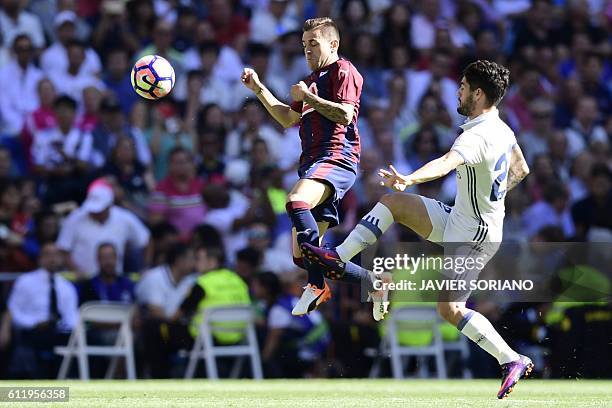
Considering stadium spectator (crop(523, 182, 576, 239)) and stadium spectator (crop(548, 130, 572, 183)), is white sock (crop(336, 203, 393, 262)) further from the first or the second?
stadium spectator (crop(548, 130, 572, 183))

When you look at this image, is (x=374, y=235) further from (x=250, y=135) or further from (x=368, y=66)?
(x=368, y=66)

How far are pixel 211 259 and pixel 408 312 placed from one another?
255 cm

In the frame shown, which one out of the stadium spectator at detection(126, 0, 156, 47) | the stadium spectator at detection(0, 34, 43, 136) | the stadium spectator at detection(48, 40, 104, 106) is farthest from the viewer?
the stadium spectator at detection(126, 0, 156, 47)

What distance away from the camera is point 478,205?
10.7 m

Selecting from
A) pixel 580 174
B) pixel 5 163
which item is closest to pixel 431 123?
pixel 580 174

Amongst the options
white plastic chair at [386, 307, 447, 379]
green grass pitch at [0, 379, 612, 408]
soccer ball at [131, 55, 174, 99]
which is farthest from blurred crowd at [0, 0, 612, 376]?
soccer ball at [131, 55, 174, 99]

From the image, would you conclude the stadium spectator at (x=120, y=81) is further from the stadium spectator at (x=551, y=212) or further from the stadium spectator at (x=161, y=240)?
the stadium spectator at (x=551, y=212)

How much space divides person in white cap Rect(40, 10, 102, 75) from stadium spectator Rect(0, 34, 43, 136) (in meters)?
0.36

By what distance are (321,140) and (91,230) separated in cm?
567

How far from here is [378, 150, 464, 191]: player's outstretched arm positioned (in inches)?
374

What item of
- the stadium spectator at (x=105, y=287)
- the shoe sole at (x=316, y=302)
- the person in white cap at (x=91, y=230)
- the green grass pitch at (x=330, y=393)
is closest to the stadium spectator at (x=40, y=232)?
the person in white cap at (x=91, y=230)

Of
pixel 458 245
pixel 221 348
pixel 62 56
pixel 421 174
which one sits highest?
pixel 62 56

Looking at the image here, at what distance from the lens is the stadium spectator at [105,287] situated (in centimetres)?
1581

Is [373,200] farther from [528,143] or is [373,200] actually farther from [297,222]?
[297,222]
